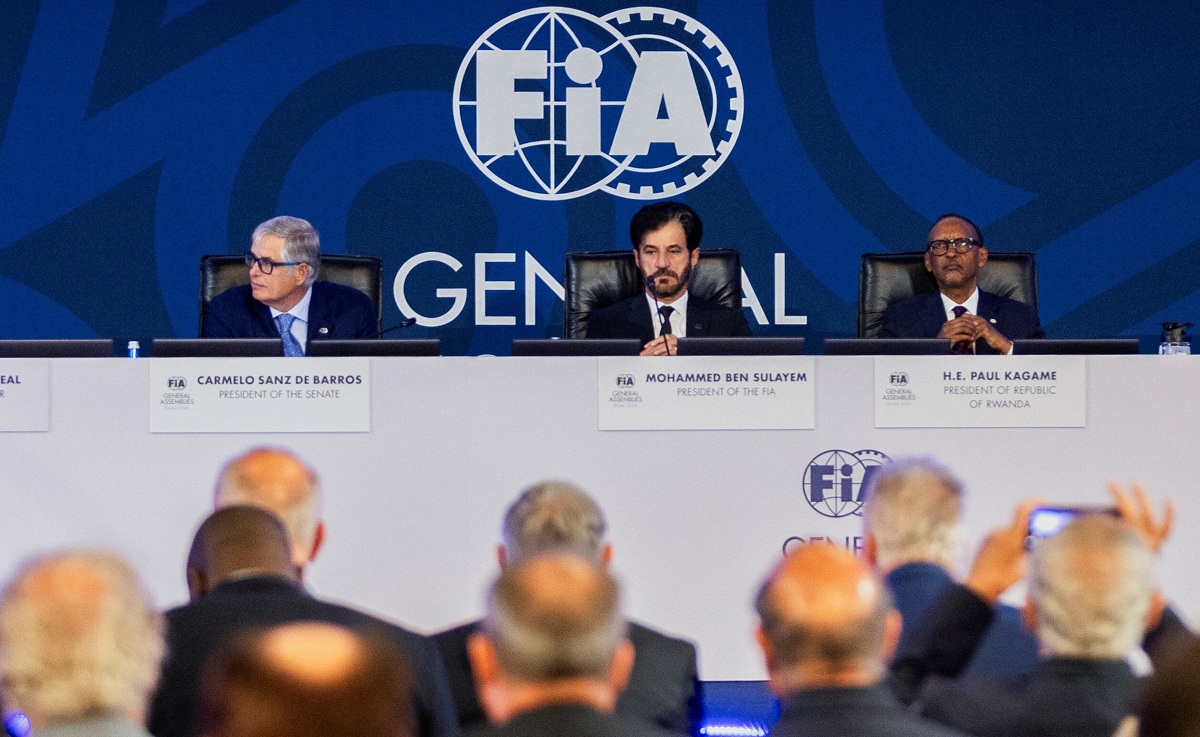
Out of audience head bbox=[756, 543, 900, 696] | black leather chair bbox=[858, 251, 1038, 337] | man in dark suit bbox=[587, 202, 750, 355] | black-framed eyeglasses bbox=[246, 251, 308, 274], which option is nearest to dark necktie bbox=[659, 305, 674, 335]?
man in dark suit bbox=[587, 202, 750, 355]

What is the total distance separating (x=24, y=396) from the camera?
395 centimetres

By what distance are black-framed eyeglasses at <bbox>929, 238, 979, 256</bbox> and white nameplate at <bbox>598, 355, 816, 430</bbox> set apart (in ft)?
5.29

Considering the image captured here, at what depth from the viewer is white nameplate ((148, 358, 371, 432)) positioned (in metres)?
3.97

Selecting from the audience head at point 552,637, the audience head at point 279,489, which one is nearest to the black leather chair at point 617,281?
the audience head at point 279,489

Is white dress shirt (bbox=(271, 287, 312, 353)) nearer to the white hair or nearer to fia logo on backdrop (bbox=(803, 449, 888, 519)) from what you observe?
fia logo on backdrop (bbox=(803, 449, 888, 519))

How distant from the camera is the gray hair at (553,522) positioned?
2551mm

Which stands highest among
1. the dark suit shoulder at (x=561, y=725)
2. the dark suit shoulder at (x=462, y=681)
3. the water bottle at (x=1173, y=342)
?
the water bottle at (x=1173, y=342)

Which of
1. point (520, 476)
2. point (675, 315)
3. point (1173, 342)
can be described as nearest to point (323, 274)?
point (675, 315)

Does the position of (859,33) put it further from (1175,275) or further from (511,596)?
(511,596)

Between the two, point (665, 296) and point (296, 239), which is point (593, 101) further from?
point (296, 239)

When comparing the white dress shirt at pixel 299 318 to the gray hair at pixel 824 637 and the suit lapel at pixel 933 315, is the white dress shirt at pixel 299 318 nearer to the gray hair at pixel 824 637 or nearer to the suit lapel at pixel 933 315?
the suit lapel at pixel 933 315

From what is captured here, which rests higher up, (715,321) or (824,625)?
(715,321)

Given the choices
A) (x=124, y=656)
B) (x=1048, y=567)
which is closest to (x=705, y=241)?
(x=1048, y=567)

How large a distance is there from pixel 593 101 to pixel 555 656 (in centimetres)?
545
